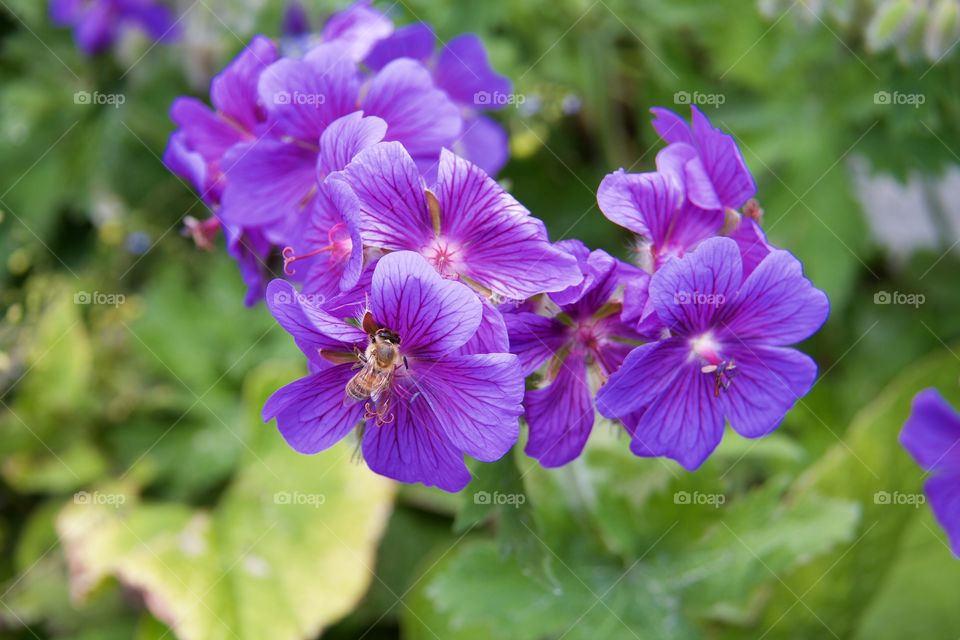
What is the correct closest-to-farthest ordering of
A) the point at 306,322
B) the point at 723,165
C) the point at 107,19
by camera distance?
the point at 306,322, the point at 723,165, the point at 107,19

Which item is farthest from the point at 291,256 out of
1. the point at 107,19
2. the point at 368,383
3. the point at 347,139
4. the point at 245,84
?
the point at 107,19

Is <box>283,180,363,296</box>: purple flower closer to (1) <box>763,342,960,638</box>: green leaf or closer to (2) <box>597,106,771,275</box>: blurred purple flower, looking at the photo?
(2) <box>597,106,771,275</box>: blurred purple flower

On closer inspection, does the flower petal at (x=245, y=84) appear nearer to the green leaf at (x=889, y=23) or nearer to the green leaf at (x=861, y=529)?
the green leaf at (x=889, y=23)

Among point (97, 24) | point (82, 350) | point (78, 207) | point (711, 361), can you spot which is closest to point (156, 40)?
point (97, 24)

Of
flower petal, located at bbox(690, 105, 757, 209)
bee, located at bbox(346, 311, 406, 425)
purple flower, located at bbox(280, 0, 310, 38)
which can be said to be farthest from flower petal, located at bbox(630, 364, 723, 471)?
purple flower, located at bbox(280, 0, 310, 38)

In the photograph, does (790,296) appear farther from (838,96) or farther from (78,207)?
(78,207)

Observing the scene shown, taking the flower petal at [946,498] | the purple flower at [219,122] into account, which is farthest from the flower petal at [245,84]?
the flower petal at [946,498]

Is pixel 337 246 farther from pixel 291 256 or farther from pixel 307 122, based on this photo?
pixel 307 122
